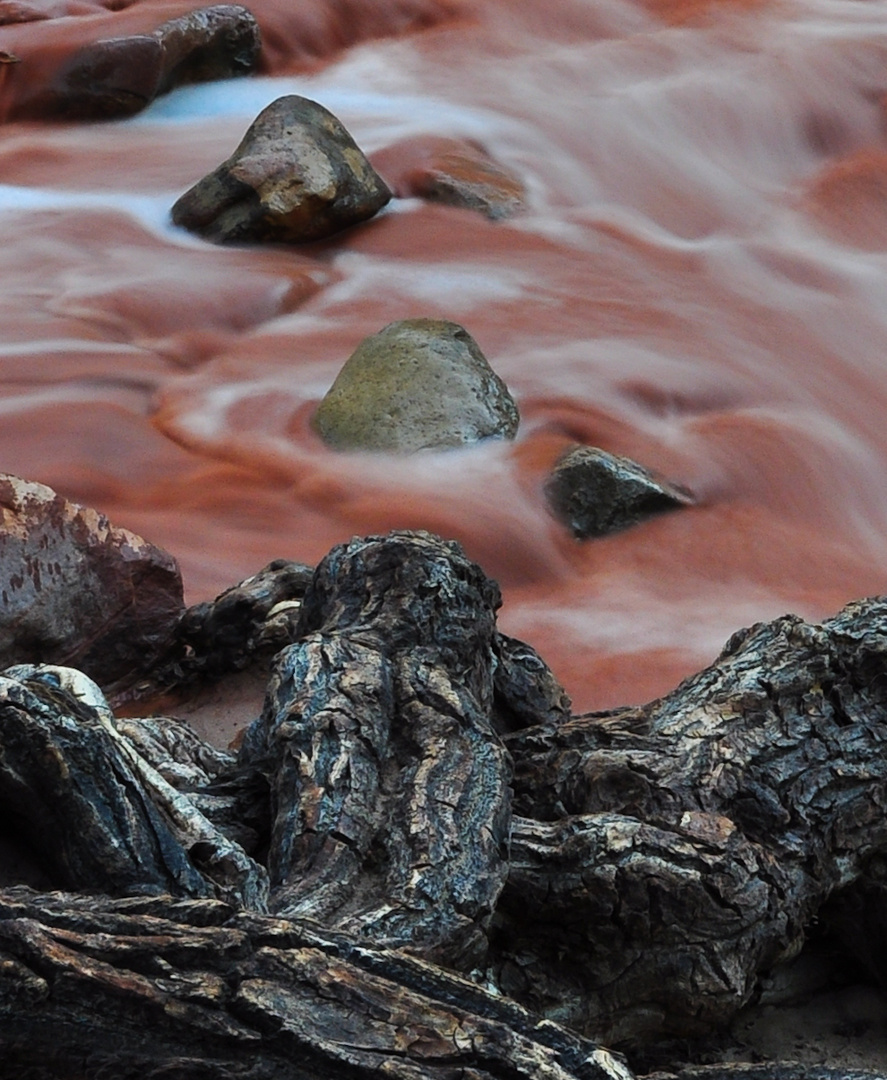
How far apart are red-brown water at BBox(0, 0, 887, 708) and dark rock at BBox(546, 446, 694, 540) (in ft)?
0.26

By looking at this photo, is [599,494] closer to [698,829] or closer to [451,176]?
[698,829]

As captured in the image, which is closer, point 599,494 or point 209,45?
point 599,494

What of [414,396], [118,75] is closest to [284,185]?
[118,75]

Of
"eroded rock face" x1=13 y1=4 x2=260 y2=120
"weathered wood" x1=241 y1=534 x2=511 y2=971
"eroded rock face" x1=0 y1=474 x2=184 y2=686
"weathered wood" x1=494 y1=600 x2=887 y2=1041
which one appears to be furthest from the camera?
"eroded rock face" x1=13 y1=4 x2=260 y2=120

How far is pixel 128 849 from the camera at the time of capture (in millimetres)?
2111

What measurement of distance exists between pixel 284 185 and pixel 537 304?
1.48 meters

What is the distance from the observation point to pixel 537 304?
830 centimetres

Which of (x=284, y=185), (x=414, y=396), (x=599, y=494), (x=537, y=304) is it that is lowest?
(x=599, y=494)

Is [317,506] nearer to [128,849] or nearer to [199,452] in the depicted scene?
[199,452]

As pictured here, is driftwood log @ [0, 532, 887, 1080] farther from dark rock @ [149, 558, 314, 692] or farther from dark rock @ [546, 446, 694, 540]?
dark rock @ [546, 446, 694, 540]

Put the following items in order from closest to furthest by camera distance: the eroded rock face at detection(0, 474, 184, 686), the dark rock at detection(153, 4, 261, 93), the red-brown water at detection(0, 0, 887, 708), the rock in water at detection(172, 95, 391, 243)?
the eroded rock face at detection(0, 474, 184, 686) → the red-brown water at detection(0, 0, 887, 708) → the rock in water at detection(172, 95, 391, 243) → the dark rock at detection(153, 4, 261, 93)

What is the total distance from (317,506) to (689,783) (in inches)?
139

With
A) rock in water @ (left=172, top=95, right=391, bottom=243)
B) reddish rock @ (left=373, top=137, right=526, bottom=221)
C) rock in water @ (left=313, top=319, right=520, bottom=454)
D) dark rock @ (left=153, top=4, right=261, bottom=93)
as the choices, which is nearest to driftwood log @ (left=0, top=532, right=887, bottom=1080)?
rock in water @ (left=313, top=319, right=520, bottom=454)

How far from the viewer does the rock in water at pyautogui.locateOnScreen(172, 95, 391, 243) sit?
27.3ft
